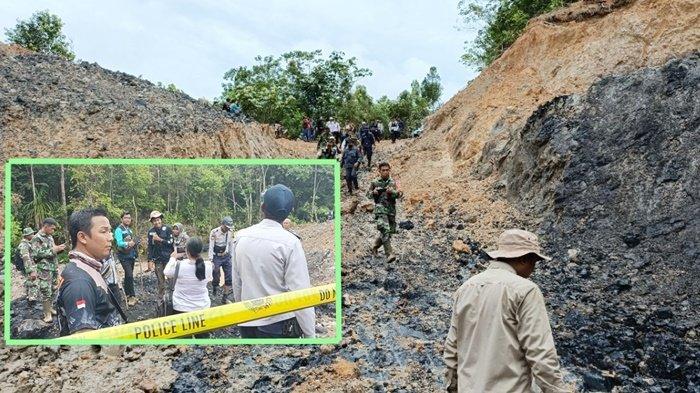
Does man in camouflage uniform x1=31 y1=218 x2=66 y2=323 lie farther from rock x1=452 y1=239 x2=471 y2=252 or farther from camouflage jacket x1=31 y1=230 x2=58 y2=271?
rock x1=452 y1=239 x2=471 y2=252

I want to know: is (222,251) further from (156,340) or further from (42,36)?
(42,36)

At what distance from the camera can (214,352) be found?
300 inches

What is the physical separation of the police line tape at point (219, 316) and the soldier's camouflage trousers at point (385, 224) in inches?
182

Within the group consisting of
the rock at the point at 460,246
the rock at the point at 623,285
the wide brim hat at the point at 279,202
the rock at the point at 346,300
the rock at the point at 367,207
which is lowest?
the rock at the point at 346,300

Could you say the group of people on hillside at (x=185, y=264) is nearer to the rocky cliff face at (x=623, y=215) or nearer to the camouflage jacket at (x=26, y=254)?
the camouflage jacket at (x=26, y=254)

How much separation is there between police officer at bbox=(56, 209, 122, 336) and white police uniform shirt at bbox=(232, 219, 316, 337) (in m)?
1.05

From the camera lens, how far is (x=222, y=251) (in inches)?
231

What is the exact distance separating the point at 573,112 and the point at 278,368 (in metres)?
8.74

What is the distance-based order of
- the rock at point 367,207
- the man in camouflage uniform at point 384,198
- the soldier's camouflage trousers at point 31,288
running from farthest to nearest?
the rock at point 367,207 < the man in camouflage uniform at point 384,198 < the soldier's camouflage trousers at point 31,288

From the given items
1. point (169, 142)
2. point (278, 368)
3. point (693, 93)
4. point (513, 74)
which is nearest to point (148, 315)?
point (278, 368)

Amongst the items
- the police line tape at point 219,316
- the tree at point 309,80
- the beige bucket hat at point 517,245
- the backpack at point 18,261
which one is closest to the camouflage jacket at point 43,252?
the backpack at point 18,261

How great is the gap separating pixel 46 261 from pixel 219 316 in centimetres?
144

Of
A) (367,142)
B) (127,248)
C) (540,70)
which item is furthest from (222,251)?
(367,142)

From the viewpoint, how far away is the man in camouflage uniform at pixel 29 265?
5.46m
